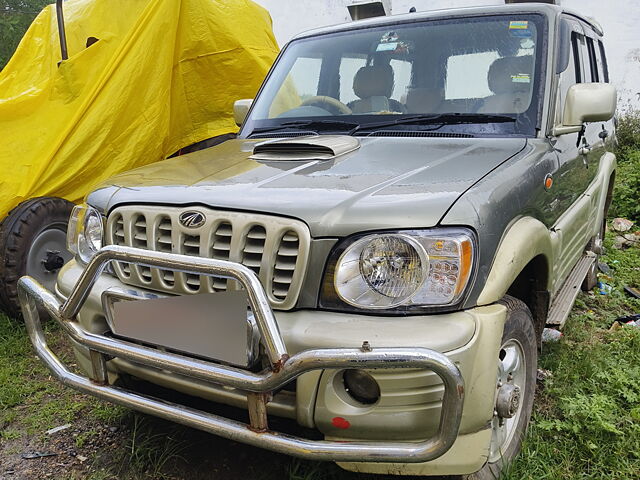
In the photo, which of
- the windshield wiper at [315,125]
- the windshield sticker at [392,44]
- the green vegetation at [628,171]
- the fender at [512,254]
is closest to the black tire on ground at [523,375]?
the fender at [512,254]

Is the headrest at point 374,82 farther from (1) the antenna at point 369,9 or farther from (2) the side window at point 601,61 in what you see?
(2) the side window at point 601,61

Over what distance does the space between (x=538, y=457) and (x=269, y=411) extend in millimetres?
1227

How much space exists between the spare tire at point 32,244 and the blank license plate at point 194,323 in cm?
218

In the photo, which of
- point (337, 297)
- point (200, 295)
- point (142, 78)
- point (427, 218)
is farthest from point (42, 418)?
point (142, 78)

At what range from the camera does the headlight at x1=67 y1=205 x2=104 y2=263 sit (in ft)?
7.75

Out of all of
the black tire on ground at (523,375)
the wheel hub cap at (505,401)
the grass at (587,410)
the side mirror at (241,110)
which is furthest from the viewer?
the side mirror at (241,110)

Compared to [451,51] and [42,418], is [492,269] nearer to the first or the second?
[451,51]

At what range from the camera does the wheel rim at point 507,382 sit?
2039 mm

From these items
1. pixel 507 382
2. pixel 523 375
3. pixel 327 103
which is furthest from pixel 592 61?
pixel 507 382

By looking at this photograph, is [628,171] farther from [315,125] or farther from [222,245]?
[222,245]

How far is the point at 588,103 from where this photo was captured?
2.55m

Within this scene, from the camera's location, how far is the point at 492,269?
1818mm

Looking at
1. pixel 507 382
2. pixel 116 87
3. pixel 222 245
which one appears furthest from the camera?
pixel 116 87

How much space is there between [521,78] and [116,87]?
10.1 ft
